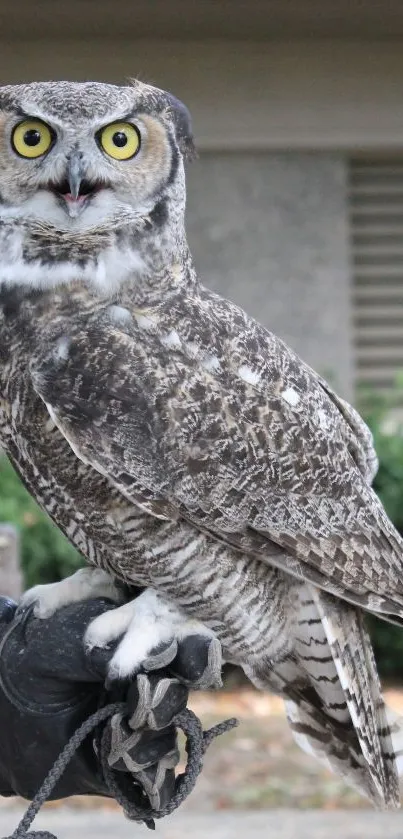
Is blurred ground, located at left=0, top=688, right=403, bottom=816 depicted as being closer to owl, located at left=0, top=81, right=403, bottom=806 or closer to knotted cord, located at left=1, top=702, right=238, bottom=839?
owl, located at left=0, top=81, right=403, bottom=806

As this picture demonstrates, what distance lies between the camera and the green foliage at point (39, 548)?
550 cm

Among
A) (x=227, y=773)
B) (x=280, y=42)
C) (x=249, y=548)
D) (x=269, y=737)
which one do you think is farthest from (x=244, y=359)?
(x=280, y=42)

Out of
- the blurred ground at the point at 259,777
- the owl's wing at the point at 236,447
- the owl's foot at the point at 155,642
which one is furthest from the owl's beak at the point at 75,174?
the blurred ground at the point at 259,777

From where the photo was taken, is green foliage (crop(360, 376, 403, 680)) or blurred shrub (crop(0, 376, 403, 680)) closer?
blurred shrub (crop(0, 376, 403, 680))

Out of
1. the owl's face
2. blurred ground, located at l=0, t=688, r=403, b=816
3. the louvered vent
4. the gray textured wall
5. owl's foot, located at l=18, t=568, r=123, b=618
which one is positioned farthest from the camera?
the louvered vent

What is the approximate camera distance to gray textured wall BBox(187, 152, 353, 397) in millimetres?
7055

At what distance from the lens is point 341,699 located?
239cm

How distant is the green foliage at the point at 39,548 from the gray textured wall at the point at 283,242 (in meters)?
2.09

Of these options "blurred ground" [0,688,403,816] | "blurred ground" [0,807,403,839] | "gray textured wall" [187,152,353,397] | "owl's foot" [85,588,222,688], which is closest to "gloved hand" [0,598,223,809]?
"owl's foot" [85,588,222,688]

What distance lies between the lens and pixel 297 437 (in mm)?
2240

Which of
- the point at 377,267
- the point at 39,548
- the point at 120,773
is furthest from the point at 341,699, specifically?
the point at 377,267

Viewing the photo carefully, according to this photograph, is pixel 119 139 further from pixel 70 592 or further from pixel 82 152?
pixel 70 592

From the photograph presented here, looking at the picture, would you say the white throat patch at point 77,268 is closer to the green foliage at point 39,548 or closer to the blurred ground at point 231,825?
the blurred ground at point 231,825

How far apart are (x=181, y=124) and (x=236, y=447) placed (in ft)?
2.00
